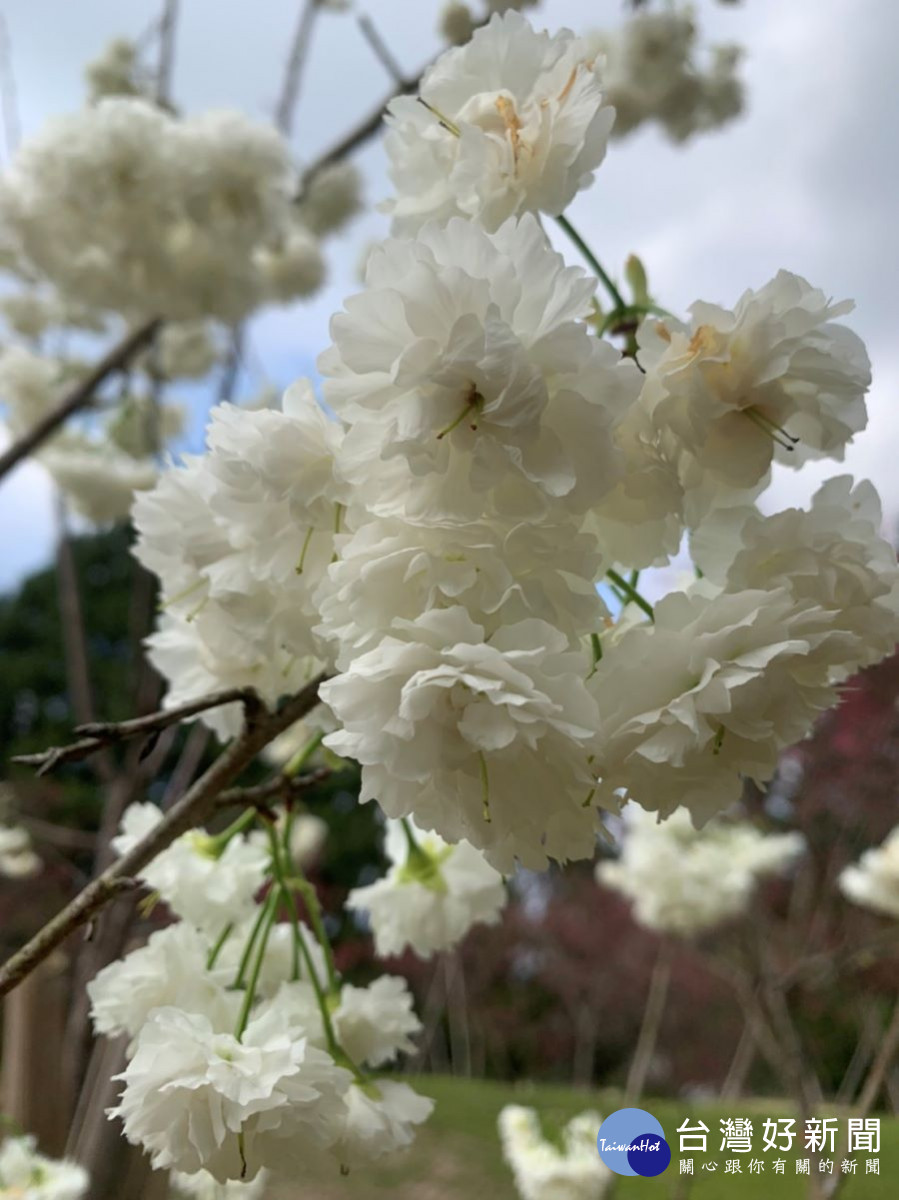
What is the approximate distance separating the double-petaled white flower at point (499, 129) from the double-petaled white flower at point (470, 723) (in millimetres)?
199

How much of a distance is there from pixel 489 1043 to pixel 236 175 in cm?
588

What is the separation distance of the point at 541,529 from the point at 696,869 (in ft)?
7.76

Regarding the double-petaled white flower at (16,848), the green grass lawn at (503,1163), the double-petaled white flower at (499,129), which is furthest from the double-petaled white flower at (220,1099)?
the double-petaled white flower at (16,848)

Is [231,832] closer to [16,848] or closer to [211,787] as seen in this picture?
[211,787]

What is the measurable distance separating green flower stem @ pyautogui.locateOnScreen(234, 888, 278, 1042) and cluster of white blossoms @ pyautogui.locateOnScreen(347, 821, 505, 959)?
0.11 meters

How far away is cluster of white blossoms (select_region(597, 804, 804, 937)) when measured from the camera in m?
2.38

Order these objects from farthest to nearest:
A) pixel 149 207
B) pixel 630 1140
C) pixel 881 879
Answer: pixel 881 879, pixel 149 207, pixel 630 1140

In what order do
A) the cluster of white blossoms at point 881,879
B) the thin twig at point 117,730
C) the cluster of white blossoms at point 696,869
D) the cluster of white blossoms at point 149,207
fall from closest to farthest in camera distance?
1. the thin twig at point 117,730
2. the cluster of white blossoms at point 149,207
3. the cluster of white blossoms at point 881,879
4. the cluster of white blossoms at point 696,869

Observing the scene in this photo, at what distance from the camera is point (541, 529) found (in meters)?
0.30

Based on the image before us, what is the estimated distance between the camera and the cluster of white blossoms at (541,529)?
0.29 metres

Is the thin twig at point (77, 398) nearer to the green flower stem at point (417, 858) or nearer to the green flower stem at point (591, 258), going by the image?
the green flower stem at point (417, 858)

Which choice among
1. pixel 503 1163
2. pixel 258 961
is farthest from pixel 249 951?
pixel 503 1163

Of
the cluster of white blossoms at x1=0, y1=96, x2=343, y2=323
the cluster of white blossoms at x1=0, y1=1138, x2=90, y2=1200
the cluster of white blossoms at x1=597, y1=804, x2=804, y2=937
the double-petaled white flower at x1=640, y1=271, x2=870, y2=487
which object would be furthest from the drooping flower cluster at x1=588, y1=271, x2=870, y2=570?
the cluster of white blossoms at x1=597, y1=804, x2=804, y2=937

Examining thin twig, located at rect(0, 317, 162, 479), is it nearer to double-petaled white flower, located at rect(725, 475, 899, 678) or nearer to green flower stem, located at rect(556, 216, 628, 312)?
green flower stem, located at rect(556, 216, 628, 312)
